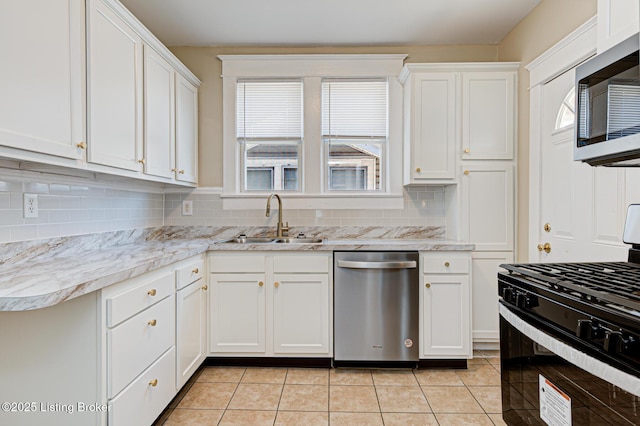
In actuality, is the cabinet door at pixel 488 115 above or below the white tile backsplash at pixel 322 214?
above

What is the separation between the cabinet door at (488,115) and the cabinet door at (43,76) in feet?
8.38

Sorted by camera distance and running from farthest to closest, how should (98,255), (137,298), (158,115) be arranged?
(158,115) → (98,255) → (137,298)

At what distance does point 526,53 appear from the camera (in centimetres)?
280

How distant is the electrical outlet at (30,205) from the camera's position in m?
1.83

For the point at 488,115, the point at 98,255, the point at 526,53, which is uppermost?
the point at 526,53

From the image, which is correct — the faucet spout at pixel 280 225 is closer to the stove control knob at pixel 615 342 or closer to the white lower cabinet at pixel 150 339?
the white lower cabinet at pixel 150 339

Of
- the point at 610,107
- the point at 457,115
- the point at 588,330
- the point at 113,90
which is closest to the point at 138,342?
the point at 113,90

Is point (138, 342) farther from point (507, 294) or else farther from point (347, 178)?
point (347, 178)

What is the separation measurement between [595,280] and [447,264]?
1.46m

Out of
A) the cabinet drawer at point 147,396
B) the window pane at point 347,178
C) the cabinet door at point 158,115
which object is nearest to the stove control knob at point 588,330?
the cabinet drawer at point 147,396

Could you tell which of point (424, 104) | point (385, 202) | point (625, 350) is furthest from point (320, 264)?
point (625, 350)

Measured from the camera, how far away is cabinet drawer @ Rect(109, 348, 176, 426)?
1540 millimetres

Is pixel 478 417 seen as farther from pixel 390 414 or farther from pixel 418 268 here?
pixel 418 268

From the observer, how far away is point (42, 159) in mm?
1495
